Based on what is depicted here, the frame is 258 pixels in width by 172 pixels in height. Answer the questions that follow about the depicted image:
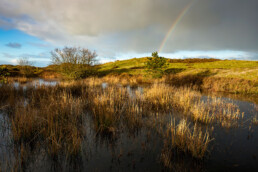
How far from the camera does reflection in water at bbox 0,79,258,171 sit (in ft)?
9.87

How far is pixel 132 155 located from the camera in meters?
3.44

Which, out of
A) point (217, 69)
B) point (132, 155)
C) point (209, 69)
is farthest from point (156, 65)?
point (132, 155)

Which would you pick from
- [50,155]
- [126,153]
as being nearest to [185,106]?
[126,153]

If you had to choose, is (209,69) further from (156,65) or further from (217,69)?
(156,65)

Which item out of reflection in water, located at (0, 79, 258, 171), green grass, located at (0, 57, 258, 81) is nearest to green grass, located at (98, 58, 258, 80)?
green grass, located at (0, 57, 258, 81)

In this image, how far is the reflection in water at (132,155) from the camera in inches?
118

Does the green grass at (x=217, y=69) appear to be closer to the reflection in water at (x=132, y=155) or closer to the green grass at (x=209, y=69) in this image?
the green grass at (x=209, y=69)

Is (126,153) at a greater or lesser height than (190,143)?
lesser

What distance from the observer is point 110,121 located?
4.94 m

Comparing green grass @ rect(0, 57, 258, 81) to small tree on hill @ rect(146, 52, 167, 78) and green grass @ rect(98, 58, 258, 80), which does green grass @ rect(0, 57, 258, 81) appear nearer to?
green grass @ rect(98, 58, 258, 80)

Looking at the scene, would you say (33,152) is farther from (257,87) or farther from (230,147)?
(257,87)

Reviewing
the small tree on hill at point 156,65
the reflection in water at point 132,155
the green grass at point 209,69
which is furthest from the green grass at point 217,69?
the reflection in water at point 132,155

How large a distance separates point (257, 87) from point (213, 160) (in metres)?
14.7

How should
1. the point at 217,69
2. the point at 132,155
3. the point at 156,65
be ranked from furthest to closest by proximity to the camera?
the point at 217,69
the point at 156,65
the point at 132,155
